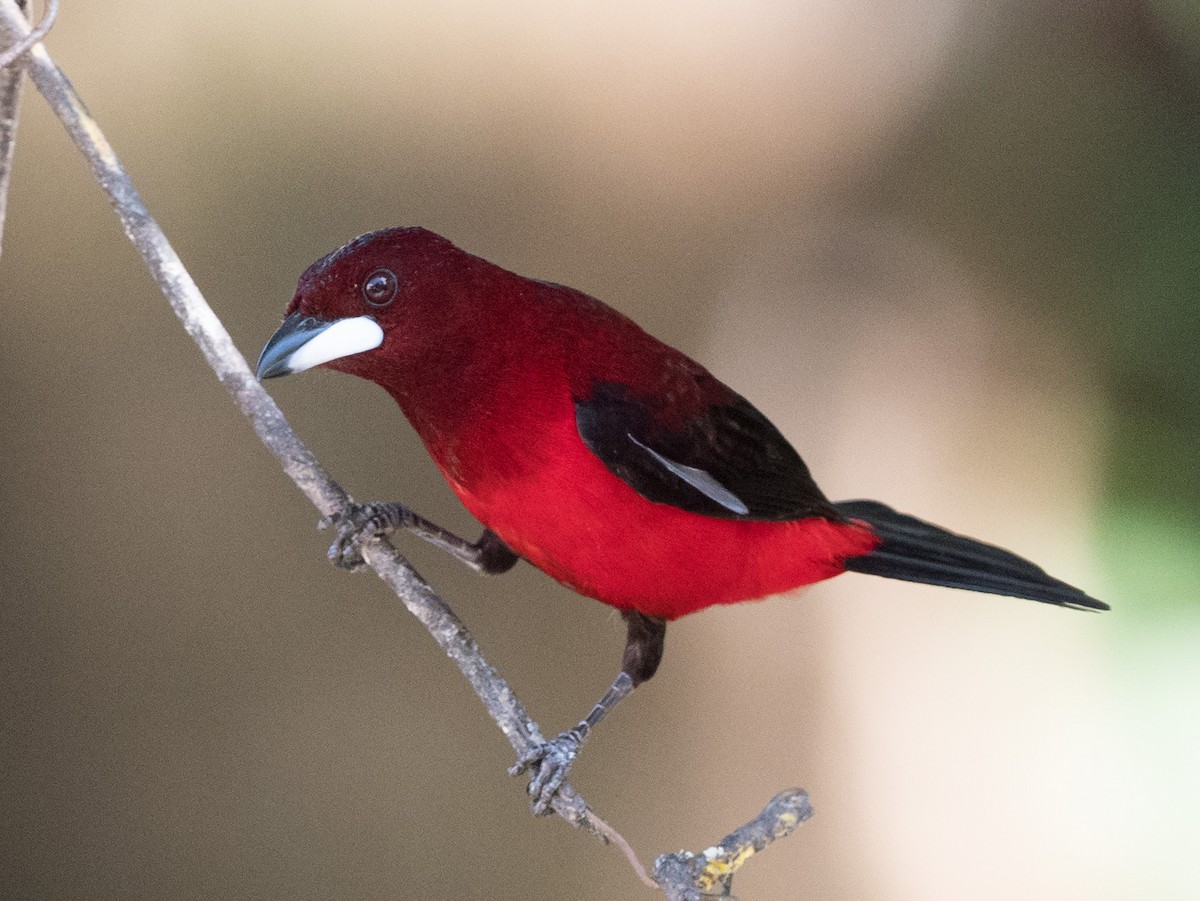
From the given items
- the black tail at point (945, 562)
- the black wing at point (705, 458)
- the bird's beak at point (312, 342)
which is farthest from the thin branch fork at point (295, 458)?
the black tail at point (945, 562)

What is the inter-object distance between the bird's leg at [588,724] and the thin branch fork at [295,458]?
26 mm

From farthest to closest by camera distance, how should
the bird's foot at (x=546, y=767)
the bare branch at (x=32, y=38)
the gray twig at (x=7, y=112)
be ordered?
1. the bird's foot at (x=546, y=767)
2. the gray twig at (x=7, y=112)
3. the bare branch at (x=32, y=38)

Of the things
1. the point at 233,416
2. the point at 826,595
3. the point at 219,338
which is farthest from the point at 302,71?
the point at 826,595

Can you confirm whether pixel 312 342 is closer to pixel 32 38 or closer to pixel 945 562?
pixel 32 38

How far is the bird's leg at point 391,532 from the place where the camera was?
1.15 m

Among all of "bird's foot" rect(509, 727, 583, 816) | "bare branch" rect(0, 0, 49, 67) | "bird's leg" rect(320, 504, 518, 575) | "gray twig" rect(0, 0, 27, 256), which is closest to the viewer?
"bare branch" rect(0, 0, 49, 67)

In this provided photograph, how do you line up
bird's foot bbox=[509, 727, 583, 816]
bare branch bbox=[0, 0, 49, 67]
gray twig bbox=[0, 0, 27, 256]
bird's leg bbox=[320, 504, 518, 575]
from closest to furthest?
bare branch bbox=[0, 0, 49, 67]
gray twig bbox=[0, 0, 27, 256]
bird's foot bbox=[509, 727, 583, 816]
bird's leg bbox=[320, 504, 518, 575]

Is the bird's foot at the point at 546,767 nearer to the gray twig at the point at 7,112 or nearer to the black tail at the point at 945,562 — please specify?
the black tail at the point at 945,562

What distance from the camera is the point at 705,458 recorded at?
3.80ft

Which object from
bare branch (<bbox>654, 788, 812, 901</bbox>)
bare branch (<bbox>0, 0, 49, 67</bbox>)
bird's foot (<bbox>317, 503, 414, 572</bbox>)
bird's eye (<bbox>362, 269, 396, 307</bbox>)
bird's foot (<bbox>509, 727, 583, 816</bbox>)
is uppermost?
bare branch (<bbox>0, 0, 49, 67</bbox>)

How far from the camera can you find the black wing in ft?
3.56

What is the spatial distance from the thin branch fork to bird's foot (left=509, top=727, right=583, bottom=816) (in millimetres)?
17

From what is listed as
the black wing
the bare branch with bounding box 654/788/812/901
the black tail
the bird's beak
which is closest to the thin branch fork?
the bare branch with bounding box 654/788/812/901

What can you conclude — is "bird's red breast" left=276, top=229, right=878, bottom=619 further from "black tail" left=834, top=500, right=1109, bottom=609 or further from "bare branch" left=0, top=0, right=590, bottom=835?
"black tail" left=834, top=500, right=1109, bottom=609
